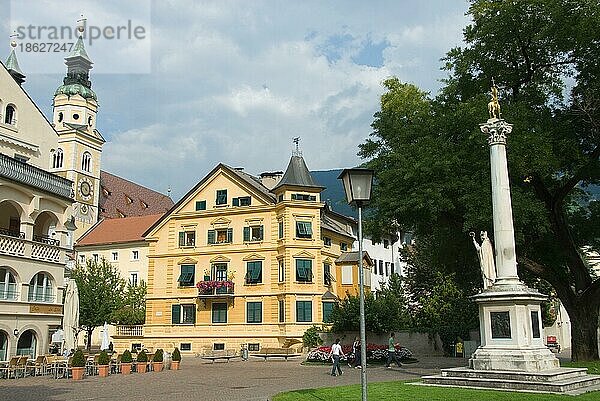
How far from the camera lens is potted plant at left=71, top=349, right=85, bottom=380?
84.2 ft

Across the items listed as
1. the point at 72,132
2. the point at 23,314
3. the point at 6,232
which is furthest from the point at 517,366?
the point at 72,132

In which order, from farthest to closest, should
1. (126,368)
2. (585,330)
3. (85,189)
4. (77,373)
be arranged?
1. (85,189)
2. (126,368)
3. (585,330)
4. (77,373)

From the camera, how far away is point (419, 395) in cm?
1570

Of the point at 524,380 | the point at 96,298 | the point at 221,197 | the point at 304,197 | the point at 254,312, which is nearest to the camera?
the point at 524,380

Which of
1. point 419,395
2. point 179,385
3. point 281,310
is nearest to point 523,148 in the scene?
point 419,395

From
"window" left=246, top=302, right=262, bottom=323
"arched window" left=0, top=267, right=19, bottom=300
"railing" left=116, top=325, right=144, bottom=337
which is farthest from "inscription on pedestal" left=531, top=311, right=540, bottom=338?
"railing" left=116, top=325, right=144, bottom=337

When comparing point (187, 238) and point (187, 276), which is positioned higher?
point (187, 238)

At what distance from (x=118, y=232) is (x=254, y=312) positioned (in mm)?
26935

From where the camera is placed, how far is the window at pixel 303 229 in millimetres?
48041

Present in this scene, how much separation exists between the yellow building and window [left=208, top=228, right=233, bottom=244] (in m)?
0.08

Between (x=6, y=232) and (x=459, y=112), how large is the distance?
23804mm

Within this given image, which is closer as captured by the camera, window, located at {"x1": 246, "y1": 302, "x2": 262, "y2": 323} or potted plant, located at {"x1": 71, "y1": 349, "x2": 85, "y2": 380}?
potted plant, located at {"x1": 71, "y1": 349, "x2": 85, "y2": 380}

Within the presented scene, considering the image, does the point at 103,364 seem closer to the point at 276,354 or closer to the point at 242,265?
the point at 276,354

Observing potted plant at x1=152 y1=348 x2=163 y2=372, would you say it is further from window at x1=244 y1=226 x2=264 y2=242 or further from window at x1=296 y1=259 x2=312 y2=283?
window at x1=244 y1=226 x2=264 y2=242
